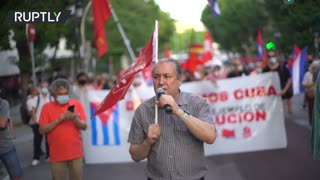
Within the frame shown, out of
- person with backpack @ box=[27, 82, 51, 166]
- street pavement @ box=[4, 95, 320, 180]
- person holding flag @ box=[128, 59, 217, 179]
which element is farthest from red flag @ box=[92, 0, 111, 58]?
person holding flag @ box=[128, 59, 217, 179]

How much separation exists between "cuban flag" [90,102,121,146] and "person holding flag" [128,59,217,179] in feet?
23.9

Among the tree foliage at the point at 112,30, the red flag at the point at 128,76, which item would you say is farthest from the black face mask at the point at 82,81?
the tree foliage at the point at 112,30

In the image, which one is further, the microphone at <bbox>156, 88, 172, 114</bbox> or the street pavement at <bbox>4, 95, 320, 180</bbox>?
the street pavement at <bbox>4, 95, 320, 180</bbox>

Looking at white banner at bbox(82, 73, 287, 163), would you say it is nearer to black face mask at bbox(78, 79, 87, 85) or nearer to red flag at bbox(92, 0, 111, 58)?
black face mask at bbox(78, 79, 87, 85)

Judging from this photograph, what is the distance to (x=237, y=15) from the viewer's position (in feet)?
162

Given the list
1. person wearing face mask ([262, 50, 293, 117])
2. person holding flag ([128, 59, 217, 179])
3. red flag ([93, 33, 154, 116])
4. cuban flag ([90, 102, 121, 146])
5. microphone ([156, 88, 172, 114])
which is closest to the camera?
microphone ([156, 88, 172, 114])

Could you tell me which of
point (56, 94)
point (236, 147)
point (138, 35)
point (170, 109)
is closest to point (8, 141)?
point (56, 94)

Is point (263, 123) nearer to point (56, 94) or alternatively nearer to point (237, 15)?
point (56, 94)

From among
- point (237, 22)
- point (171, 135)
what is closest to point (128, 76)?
point (171, 135)

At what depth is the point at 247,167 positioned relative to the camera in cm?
1009

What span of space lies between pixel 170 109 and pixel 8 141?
3760 millimetres

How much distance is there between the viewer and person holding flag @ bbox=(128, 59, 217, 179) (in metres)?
4.11

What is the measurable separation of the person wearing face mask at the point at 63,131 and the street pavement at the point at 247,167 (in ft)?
9.50

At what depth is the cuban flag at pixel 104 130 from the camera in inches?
453
